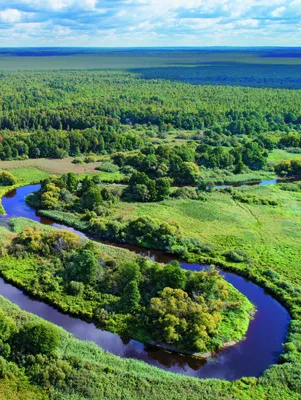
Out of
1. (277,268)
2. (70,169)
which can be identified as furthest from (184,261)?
(70,169)

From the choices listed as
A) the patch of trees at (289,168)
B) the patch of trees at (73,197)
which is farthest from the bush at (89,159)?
the patch of trees at (289,168)

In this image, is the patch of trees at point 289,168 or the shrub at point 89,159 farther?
the shrub at point 89,159

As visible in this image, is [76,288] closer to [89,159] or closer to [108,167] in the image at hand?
[108,167]

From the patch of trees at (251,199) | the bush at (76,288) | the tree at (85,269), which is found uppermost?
the tree at (85,269)

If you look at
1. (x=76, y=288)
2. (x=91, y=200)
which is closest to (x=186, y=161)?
(x=91, y=200)

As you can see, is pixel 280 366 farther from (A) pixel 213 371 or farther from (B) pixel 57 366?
(B) pixel 57 366

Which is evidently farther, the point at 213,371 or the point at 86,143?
the point at 86,143

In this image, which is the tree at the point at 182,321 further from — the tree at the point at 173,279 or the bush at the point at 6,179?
the bush at the point at 6,179
